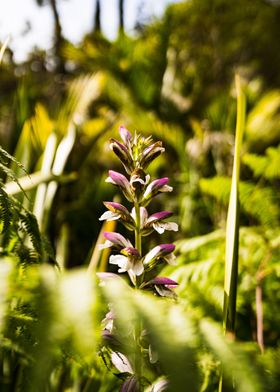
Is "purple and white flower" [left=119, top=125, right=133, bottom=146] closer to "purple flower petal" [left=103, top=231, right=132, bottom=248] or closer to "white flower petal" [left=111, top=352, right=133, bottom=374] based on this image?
"purple flower petal" [left=103, top=231, right=132, bottom=248]

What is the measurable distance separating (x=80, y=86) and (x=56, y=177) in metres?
1.61

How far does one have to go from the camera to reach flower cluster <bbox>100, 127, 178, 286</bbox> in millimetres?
557

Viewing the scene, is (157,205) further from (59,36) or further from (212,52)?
(59,36)

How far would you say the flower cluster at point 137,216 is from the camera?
1.83 feet

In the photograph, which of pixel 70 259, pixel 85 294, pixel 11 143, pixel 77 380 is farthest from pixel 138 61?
pixel 85 294

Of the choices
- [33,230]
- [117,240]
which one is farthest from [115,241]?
[33,230]

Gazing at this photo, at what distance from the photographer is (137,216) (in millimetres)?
595

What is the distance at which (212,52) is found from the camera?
581 centimetres

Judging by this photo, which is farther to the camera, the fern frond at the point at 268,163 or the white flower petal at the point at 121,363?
the fern frond at the point at 268,163

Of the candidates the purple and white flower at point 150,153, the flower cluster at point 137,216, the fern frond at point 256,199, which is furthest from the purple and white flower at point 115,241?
the fern frond at point 256,199

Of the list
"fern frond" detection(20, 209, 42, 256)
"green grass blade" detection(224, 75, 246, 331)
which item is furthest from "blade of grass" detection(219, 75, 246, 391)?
"fern frond" detection(20, 209, 42, 256)

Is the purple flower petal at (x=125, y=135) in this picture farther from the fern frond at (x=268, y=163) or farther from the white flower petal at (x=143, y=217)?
the fern frond at (x=268, y=163)

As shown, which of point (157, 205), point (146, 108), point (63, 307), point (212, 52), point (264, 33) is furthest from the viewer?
point (264, 33)

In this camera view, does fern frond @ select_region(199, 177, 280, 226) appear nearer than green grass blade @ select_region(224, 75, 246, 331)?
No
